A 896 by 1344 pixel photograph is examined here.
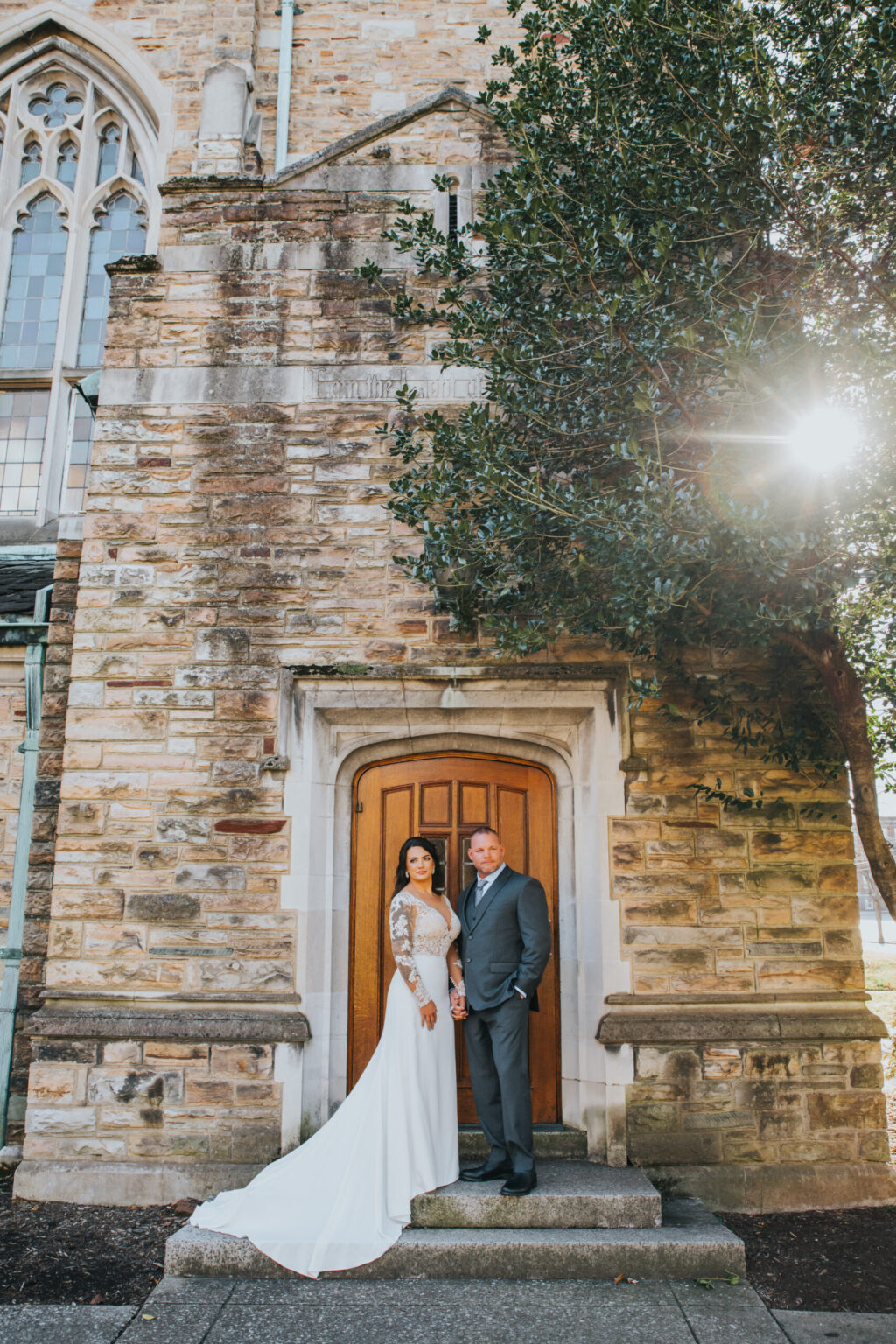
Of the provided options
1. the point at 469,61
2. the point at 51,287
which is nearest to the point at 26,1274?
the point at 51,287

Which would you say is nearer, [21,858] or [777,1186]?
[777,1186]

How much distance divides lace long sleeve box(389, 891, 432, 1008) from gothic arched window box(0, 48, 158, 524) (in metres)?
5.15

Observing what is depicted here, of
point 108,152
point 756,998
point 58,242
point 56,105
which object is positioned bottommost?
point 756,998

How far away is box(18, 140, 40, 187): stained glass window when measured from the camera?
873 centimetres

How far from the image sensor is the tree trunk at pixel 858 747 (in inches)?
179

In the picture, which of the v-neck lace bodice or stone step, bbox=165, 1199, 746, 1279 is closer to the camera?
stone step, bbox=165, 1199, 746, 1279

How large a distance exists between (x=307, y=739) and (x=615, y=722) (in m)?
1.83

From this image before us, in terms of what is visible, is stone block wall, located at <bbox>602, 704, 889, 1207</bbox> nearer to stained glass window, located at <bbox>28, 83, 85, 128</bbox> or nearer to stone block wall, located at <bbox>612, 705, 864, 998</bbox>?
stone block wall, located at <bbox>612, 705, 864, 998</bbox>

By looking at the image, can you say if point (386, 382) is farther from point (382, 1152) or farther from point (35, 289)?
point (35, 289)

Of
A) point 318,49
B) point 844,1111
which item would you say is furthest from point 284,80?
point 844,1111

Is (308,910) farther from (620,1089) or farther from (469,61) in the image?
(469,61)

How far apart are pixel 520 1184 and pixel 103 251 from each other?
857 centimetres

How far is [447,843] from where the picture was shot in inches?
214

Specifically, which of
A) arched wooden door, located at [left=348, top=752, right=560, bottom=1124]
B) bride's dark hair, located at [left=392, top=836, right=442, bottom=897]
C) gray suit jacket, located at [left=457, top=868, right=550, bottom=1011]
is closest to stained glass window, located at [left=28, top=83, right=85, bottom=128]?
arched wooden door, located at [left=348, top=752, right=560, bottom=1124]
